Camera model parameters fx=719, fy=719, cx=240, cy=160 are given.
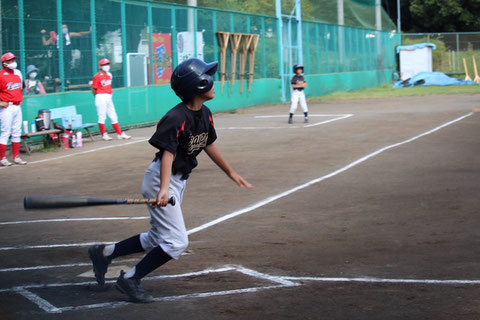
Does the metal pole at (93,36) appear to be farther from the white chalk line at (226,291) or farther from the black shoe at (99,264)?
the black shoe at (99,264)

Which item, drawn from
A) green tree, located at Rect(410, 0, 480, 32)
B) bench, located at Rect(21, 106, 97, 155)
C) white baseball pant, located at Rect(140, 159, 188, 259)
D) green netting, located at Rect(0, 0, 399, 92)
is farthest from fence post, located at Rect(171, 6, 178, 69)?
green tree, located at Rect(410, 0, 480, 32)

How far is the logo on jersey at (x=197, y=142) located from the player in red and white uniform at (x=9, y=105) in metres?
10.3

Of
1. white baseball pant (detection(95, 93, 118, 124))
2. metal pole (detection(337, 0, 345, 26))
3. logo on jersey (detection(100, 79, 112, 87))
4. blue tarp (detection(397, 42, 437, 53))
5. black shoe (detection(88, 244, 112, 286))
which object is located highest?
metal pole (detection(337, 0, 345, 26))

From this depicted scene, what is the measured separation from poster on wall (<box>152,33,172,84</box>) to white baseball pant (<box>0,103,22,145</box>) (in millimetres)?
9666

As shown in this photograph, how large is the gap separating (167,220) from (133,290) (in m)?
0.58

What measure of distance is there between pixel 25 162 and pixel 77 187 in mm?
4036

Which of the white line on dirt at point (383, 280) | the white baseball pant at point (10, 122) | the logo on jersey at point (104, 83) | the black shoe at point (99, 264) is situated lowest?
the white line on dirt at point (383, 280)

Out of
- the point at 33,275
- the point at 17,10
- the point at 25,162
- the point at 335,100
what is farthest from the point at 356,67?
the point at 33,275

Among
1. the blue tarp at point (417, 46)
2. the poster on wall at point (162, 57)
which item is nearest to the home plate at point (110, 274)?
the poster on wall at point (162, 57)

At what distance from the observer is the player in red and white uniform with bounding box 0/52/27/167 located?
15.0 meters

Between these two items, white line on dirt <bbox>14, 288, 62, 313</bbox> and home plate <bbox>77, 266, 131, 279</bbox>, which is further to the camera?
home plate <bbox>77, 266, 131, 279</bbox>

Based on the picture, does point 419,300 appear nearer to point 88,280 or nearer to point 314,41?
point 88,280

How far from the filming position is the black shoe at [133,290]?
5.34m

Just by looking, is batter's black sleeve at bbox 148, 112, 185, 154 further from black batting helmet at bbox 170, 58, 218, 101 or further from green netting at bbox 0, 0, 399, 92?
green netting at bbox 0, 0, 399, 92
